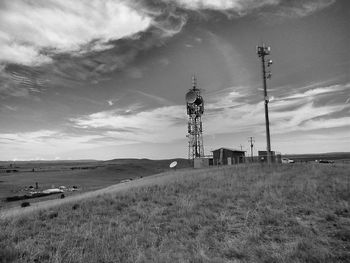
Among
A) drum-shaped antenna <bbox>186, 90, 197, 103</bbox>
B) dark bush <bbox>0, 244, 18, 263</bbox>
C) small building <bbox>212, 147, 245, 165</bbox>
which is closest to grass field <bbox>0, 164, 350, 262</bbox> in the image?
dark bush <bbox>0, 244, 18, 263</bbox>

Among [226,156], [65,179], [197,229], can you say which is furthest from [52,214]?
[65,179]

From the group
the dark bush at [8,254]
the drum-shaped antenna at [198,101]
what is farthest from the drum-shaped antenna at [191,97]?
the dark bush at [8,254]

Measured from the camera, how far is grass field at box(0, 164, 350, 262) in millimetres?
6586

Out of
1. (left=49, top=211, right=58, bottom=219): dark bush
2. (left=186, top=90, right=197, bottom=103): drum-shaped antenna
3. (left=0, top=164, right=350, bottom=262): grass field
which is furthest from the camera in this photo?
(left=186, top=90, right=197, bottom=103): drum-shaped antenna

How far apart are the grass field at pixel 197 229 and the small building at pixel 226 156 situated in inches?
1295

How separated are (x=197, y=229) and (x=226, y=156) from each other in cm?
4060

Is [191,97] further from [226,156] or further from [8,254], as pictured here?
[8,254]

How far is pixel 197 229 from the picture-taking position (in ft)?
29.6

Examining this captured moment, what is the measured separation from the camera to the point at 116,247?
24.3ft

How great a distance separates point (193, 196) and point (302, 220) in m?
6.02

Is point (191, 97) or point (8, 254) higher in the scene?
point (191, 97)

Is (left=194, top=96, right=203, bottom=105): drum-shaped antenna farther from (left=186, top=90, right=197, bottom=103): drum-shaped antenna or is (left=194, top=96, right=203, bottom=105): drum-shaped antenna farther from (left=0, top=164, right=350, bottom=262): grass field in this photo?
(left=0, top=164, right=350, bottom=262): grass field

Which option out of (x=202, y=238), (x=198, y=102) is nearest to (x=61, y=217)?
(x=202, y=238)

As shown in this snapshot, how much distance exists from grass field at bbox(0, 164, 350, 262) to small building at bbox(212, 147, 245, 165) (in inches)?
1295
